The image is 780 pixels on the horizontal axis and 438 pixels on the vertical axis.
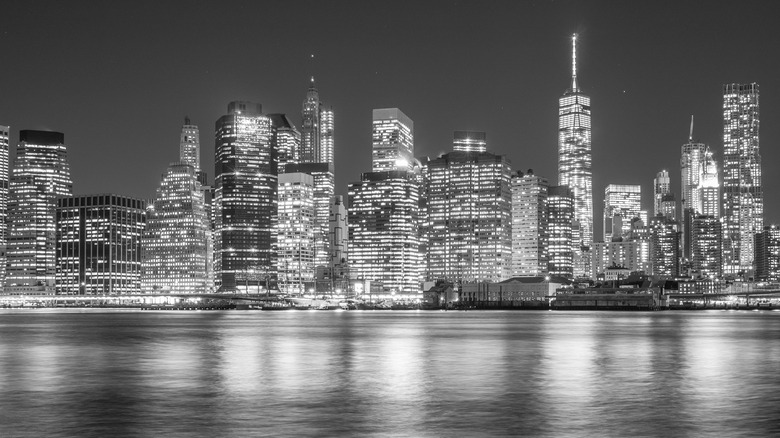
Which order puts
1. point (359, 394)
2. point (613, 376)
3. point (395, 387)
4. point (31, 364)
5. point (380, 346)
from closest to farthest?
1. point (359, 394)
2. point (395, 387)
3. point (613, 376)
4. point (31, 364)
5. point (380, 346)

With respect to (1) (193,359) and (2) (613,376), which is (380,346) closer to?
(1) (193,359)

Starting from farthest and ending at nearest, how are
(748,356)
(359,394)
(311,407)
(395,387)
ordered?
(748,356), (395,387), (359,394), (311,407)

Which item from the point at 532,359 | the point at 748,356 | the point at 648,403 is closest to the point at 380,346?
the point at 532,359

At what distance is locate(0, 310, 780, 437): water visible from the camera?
38.5m

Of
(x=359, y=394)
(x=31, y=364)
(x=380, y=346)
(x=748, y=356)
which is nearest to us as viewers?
(x=359, y=394)

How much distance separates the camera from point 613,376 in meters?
57.0

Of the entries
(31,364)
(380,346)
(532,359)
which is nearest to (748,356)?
(532,359)

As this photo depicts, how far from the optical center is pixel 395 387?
51781 mm

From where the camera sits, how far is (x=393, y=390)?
1983 inches

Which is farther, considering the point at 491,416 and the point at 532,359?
the point at 532,359

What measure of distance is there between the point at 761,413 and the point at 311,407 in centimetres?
1911

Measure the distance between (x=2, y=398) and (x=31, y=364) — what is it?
71.4 feet

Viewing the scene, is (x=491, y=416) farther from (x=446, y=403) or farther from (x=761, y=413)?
(x=761, y=413)

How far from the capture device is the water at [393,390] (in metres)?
38.5
